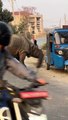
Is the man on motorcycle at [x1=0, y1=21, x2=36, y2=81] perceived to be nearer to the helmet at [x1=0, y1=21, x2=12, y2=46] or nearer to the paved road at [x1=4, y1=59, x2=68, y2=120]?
the helmet at [x1=0, y1=21, x2=12, y2=46]

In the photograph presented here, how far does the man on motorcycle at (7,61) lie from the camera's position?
455 centimetres

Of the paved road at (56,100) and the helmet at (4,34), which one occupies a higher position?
the helmet at (4,34)

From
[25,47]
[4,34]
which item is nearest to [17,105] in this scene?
[4,34]

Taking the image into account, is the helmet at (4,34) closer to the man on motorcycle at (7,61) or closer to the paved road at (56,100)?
the man on motorcycle at (7,61)

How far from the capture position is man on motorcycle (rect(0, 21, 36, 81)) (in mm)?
4551

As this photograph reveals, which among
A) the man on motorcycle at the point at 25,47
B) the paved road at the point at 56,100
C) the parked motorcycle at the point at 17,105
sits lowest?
the paved road at the point at 56,100

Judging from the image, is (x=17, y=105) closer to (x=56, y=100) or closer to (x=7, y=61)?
(x=7, y=61)

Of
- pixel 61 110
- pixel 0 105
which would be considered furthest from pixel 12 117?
pixel 61 110

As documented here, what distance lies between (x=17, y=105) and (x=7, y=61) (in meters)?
0.48

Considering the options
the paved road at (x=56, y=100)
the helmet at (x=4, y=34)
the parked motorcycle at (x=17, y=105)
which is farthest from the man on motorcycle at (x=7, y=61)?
the paved road at (x=56, y=100)

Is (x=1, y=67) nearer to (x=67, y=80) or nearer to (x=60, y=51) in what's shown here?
(x=67, y=80)

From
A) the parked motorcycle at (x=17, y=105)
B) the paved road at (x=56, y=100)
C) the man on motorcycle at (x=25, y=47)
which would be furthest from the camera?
the man on motorcycle at (x=25, y=47)

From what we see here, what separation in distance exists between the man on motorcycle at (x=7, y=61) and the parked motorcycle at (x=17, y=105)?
0.48ft

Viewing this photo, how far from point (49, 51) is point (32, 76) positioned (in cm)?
1543
